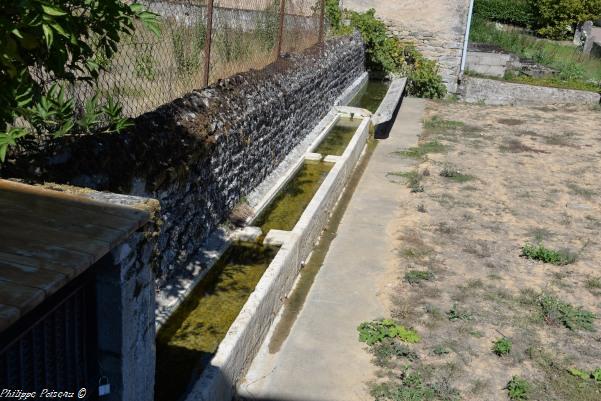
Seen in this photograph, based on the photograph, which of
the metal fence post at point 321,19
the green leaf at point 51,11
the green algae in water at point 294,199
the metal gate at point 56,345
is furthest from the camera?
the metal fence post at point 321,19

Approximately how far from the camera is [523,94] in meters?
17.6

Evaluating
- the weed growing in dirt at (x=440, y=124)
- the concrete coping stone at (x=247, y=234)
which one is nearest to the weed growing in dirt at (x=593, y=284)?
the concrete coping stone at (x=247, y=234)

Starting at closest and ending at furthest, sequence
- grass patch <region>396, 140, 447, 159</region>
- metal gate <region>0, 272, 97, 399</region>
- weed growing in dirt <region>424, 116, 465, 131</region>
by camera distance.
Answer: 1. metal gate <region>0, 272, 97, 399</region>
2. grass patch <region>396, 140, 447, 159</region>
3. weed growing in dirt <region>424, 116, 465, 131</region>

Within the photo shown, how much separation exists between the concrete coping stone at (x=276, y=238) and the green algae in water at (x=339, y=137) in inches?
158

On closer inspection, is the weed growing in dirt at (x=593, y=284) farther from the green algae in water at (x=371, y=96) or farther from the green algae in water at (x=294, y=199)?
the green algae in water at (x=371, y=96)

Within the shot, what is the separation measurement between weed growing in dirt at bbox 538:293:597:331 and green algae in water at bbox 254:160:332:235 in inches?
110

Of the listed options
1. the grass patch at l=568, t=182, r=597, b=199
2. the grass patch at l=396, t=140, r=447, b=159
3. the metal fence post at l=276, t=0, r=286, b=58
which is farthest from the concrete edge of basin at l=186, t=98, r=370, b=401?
the grass patch at l=568, t=182, r=597, b=199

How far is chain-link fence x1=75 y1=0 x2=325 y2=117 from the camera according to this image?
585 centimetres

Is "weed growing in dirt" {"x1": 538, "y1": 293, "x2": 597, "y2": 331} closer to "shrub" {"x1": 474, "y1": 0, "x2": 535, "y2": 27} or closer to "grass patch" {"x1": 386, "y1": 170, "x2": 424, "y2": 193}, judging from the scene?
"grass patch" {"x1": 386, "y1": 170, "x2": 424, "y2": 193}

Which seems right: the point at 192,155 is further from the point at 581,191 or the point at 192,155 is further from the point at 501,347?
the point at 581,191

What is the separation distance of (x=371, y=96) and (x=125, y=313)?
14.4 m

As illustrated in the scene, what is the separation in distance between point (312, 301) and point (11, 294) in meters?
4.04

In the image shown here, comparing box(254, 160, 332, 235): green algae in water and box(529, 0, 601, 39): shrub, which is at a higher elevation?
box(529, 0, 601, 39): shrub

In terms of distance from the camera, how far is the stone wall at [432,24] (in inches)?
701
